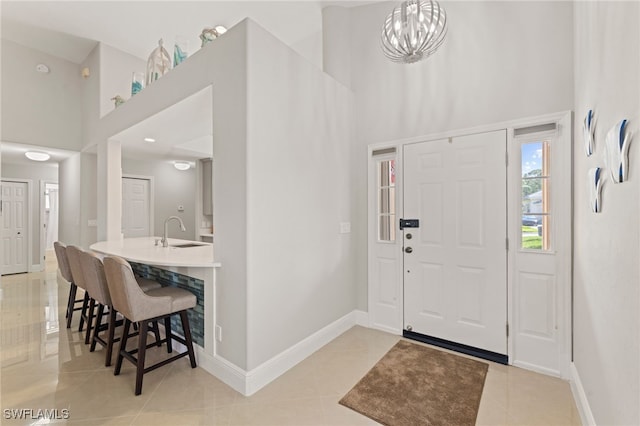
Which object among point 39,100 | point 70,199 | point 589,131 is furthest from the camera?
point 70,199

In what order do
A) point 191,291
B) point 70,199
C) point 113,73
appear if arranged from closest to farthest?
1. point 191,291
2. point 113,73
3. point 70,199

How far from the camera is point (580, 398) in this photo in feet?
6.11

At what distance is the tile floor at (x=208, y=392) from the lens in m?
1.81

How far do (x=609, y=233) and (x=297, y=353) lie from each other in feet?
7.29

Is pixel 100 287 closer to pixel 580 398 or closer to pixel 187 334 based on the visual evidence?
pixel 187 334

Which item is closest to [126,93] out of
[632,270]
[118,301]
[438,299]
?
[118,301]

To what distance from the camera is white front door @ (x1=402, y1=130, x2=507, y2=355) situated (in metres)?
2.52

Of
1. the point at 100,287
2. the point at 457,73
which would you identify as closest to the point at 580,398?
the point at 457,73

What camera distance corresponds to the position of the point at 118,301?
Result: 7.04 ft

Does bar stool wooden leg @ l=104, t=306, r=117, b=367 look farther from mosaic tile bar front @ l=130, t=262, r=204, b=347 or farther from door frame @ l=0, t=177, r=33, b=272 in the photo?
door frame @ l=0, t=177, r=33, b=272

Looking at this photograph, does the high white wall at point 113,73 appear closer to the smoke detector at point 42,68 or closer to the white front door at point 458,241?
the smoke detector at point 42,68

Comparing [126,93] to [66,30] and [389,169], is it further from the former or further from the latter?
[389,169]

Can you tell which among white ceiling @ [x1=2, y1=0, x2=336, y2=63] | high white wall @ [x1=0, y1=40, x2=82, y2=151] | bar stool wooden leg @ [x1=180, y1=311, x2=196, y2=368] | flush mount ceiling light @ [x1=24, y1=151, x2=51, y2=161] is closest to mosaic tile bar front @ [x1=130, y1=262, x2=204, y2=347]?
bar stool wooden leg @ [x1=180, y1=311, x2=196, y2=368]

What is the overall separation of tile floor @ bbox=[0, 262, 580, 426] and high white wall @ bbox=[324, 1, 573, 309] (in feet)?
4.11
